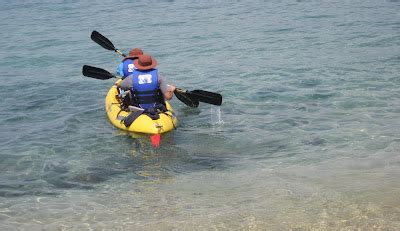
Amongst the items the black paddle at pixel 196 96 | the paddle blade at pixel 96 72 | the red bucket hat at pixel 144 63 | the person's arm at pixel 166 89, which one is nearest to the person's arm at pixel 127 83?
the red bucket hat at pixel 144 63

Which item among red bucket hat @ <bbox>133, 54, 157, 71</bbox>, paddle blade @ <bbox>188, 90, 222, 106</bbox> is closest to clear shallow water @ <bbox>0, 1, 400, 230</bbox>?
paddle blade @ <bbox>188, 90, 222, 106</bbox>

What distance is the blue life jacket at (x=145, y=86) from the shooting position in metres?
9.23

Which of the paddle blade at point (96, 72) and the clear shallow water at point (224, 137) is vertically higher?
the paddle blade at point (96, 72)

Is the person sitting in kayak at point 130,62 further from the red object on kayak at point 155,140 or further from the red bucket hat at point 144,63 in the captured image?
the red object on kayak at point 155,140

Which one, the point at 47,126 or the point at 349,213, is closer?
the point at 349,213

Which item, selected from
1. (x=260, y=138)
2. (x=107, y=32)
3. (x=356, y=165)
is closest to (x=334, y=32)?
(x=107, y=32)

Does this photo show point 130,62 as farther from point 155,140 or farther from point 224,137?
point 224,137

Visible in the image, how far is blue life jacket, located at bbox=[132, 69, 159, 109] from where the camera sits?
30.3ft

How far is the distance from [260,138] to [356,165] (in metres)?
2.03

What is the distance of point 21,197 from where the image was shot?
6.83 m

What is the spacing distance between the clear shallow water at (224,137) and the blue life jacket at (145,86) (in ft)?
2.25

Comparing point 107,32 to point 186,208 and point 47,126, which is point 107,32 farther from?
point 186,208

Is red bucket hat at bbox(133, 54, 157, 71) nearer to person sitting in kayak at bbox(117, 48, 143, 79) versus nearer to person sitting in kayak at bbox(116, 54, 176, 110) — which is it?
person sitting in kayak at bbox(116, 54, 176, 110)

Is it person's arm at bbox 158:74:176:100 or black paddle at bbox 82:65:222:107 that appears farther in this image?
black paddle at bbox 82:65:222:107
